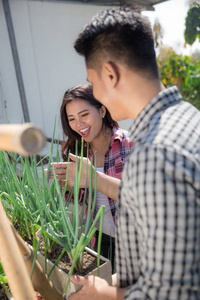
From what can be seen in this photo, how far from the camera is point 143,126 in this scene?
615 millimetres

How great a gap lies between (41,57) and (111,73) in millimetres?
3568

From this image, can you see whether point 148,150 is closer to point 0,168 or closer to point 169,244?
point 169,244

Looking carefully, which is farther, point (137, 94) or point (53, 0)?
point (53, 0)

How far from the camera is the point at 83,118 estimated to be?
156 centimetres

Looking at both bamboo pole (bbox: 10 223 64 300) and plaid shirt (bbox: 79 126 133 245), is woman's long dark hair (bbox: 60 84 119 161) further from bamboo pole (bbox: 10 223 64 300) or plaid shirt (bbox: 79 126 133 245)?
bamboo pole (bbox: 10 223 64 300)

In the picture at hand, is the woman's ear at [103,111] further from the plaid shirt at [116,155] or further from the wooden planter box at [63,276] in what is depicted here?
the wooden planter box at [63,276]

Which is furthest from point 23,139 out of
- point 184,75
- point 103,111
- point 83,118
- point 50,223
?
point 184,75

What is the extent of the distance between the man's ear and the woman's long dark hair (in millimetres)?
921

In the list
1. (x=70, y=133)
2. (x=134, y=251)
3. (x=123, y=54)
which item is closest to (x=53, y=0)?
(x=70, y=133)

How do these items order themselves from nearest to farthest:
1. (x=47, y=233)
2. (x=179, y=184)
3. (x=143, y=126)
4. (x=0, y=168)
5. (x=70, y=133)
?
(x=179, y=184) → (x=143, y=126) → (x=47, y=233) → (x=0, y=168) → (x=70, y=133)

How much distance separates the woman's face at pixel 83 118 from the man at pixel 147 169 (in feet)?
2.68

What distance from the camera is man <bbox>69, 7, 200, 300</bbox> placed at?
490 millimetres

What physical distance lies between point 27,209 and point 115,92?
51 cm

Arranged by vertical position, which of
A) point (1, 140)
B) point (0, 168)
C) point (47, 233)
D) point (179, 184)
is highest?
point (1, 140)
